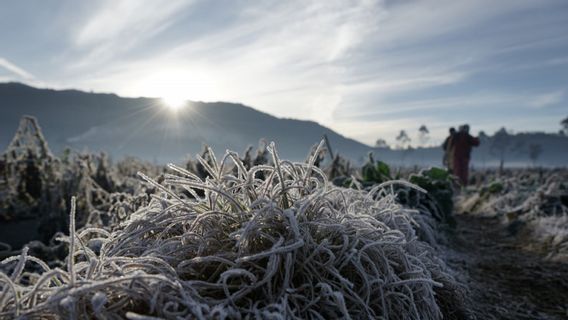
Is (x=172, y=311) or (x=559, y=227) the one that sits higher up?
(x=172, y=311)

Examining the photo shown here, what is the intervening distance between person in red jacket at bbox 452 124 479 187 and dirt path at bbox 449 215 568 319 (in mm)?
6242

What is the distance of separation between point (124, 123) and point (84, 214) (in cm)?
20598

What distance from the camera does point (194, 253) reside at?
1195 millimetres

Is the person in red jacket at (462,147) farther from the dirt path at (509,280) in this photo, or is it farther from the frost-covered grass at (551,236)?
the dirt path at (509,280)

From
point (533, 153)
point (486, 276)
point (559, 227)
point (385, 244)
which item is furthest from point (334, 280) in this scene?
point (533, 153)

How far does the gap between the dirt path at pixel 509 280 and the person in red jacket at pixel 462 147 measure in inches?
246

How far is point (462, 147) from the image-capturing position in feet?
32.5

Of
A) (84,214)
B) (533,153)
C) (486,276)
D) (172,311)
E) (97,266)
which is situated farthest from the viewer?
(533,153)

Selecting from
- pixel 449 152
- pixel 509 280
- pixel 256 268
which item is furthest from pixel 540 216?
pixel 449 152

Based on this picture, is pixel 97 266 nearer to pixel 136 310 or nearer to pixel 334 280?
pixel 136 310

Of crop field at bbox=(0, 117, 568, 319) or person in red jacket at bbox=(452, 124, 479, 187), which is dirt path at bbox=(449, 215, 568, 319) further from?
person in red jacket at bbox=(452, 124, 479, 187)

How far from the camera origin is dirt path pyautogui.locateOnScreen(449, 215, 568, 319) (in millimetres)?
1911

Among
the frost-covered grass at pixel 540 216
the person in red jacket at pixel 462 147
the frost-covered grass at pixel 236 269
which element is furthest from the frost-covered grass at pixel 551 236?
the person in red jacket at pixel 462 147

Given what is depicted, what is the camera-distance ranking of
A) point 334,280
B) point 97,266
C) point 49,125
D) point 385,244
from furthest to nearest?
point 49,125
point 385,244
point 334,280
point 97,266
